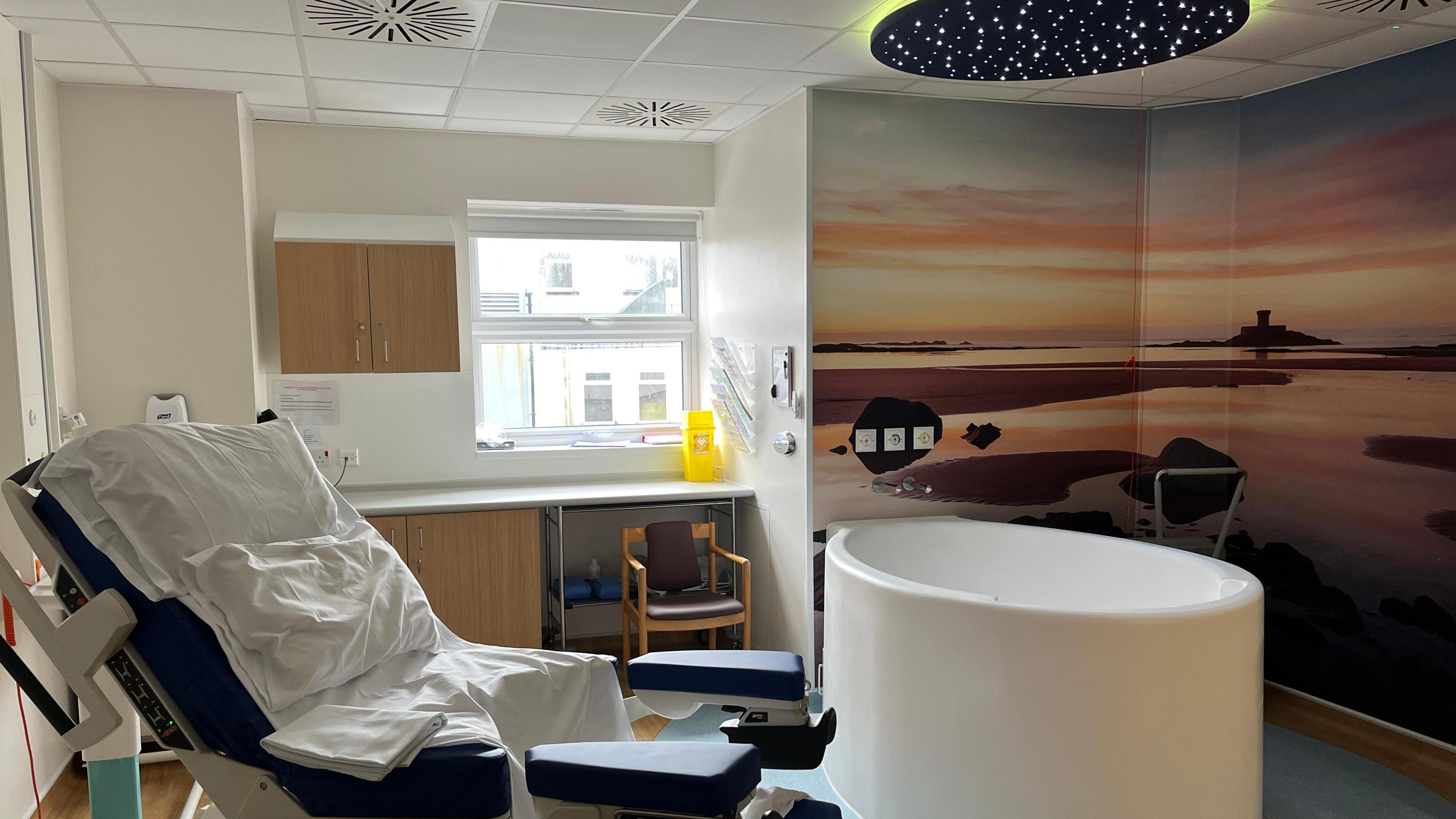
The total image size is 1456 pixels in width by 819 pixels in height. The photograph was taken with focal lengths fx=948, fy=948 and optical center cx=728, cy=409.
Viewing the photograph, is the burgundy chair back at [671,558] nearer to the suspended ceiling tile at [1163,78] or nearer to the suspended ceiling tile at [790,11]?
the suspended ceiling tile at [790,11]

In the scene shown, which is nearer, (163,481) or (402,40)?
(163,481)

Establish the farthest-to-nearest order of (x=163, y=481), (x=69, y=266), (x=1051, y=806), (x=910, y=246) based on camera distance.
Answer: (x=910, y=246)
(x=69, y=266)
(x=1051, y=806)
(x=163, y=481)

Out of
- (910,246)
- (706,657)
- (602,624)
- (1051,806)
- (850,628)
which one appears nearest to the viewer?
(706,657)

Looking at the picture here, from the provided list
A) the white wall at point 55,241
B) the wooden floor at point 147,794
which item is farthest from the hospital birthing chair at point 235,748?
the white wall at point 55,241

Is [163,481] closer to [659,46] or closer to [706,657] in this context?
[706,657]

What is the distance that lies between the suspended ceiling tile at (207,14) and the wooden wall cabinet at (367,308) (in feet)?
3.88

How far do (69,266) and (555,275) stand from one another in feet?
6.65

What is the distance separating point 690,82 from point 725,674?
7.78 ft

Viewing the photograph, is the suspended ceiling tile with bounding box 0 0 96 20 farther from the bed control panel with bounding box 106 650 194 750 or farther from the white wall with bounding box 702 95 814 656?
the white wall with bounding box 702 95 814 656

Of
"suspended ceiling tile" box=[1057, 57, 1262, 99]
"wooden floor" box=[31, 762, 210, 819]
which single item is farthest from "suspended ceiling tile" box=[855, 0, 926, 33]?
"wooden floor" box=[31, 762, 210, 819]

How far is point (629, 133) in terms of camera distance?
4.46m

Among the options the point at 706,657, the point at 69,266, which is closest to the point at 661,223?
the point at 69,266

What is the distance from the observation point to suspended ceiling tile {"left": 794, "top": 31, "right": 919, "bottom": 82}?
10.2 feet

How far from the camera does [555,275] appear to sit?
4793 millimetres
